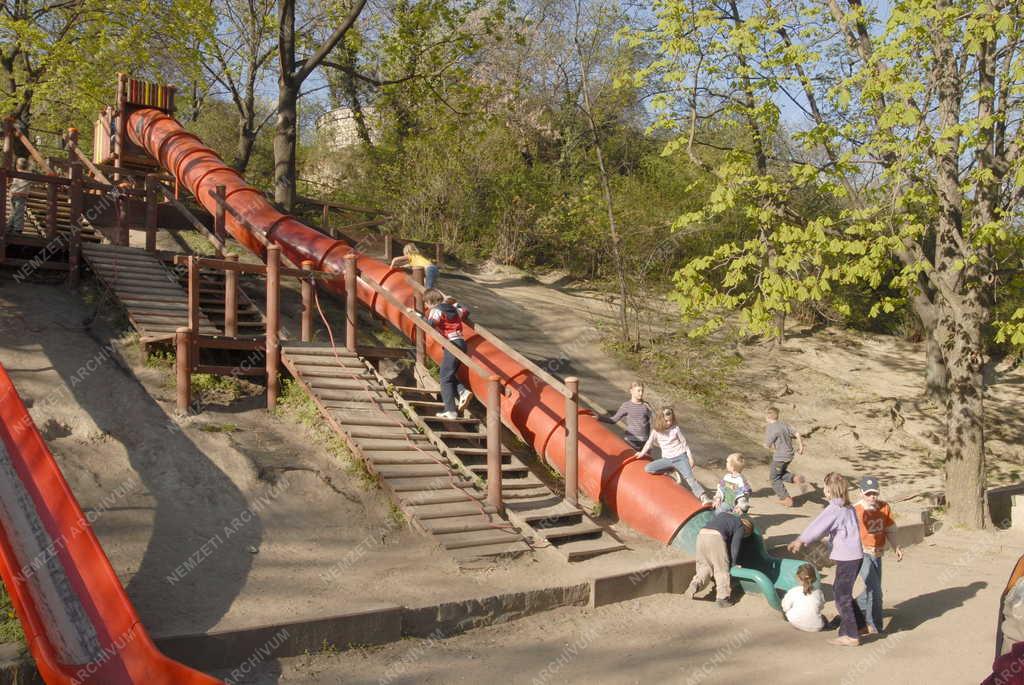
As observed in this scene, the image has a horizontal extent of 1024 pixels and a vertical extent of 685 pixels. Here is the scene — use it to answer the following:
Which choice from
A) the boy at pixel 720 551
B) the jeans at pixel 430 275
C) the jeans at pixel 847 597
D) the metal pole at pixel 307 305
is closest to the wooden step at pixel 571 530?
the boy at pixel 720 551

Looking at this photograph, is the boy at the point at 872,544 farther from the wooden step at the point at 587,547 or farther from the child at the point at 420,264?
the child at the point at 420,264

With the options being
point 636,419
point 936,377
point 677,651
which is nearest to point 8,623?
point 677,651

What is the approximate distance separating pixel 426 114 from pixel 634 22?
6862mm

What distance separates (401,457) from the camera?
9523mm

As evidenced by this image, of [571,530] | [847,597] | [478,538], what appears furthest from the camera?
[571,530]

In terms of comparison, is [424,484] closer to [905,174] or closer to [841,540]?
[841,540]

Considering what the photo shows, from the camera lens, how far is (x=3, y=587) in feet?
20.0

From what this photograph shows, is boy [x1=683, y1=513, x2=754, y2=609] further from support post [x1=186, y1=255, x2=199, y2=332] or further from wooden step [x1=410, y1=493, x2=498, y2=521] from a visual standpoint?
support post [x1=186, y1=255, x2=199, y2=332]

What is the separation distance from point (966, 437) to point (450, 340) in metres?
7.19

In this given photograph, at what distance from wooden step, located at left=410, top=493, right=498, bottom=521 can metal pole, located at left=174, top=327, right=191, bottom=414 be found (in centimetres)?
296

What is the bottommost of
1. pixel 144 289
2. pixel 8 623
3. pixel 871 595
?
pixel 871 595

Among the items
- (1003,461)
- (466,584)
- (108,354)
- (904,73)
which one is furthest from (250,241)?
(1003,461)

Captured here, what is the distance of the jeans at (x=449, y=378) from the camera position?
1049 cm

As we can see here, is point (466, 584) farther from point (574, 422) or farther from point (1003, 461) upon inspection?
point (1003, 461)
